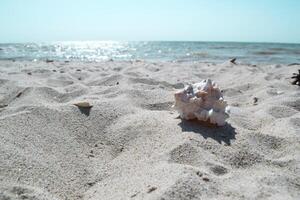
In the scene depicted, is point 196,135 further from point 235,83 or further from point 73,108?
point 235,83

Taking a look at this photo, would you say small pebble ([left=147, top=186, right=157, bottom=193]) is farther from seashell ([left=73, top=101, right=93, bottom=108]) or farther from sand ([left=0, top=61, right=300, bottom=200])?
seashell ([left=73, top=101, right=93, bottom=108])

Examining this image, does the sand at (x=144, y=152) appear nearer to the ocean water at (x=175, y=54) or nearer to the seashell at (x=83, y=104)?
the seashell at (x=83, y=104)

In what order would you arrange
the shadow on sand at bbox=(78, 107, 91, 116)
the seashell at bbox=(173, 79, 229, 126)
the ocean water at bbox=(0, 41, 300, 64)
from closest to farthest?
the seashell at bbox=(173, 79, 229, 126) < the shadow on sand at bbox=(78, 107, 91, 116) < the ocean water at bbox=(0, 41, 300, 64)

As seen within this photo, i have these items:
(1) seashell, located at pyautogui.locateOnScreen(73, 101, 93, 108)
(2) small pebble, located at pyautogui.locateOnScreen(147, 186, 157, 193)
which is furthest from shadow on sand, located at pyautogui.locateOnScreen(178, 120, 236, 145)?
(1) seashell, located at pyautogui.locateOnScreen(73, 101, 93, 108)

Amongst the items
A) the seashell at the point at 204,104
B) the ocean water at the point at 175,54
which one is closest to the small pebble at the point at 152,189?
the seashell at the point at 204,104

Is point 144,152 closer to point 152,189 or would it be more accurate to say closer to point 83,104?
point 152,189

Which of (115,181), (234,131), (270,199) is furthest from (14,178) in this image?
(234,131)

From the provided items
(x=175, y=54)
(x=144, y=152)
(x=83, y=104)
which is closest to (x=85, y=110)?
(x=83, y=104)
